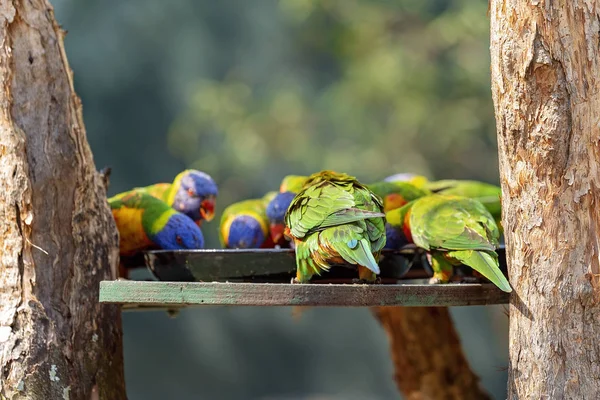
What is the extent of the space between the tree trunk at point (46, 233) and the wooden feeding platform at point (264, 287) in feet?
0.77

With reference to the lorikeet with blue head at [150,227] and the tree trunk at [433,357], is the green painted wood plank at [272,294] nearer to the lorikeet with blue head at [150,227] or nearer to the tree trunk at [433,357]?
the lorikeet with blue head at [150,227]

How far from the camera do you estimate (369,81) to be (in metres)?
7.06

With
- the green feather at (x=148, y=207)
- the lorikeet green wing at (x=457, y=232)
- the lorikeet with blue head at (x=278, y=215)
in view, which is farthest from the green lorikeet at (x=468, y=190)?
the green feather at (x=148, y=207)

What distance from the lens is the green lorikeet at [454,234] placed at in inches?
81.7

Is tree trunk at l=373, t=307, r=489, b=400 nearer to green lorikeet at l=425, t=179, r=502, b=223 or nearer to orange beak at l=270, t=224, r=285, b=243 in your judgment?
green lorikeet at l=425, t=179, r=502, b=223

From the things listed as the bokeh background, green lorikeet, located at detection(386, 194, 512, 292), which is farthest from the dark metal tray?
the bokeh background

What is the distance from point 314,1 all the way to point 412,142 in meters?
1.69

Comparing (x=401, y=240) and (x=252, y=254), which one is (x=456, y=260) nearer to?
(x=401, y=240)

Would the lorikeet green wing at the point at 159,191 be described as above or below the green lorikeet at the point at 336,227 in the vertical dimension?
above

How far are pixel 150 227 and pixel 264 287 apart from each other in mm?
1010

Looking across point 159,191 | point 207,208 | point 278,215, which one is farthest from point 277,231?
point 159,191

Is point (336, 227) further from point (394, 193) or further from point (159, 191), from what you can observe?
point (159, 191)

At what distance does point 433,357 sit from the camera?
3.29 metres

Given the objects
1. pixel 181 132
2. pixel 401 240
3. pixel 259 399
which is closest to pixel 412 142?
pixel 181 132
